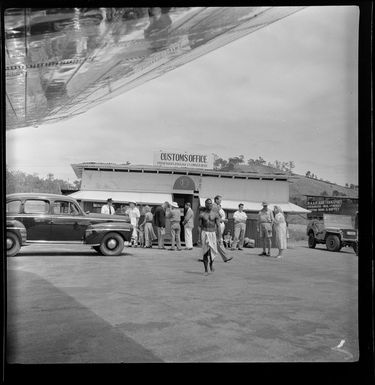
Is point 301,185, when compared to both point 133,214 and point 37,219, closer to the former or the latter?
point 133,214

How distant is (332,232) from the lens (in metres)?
2.95

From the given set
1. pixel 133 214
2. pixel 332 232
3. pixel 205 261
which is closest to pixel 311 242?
pixel 332 232

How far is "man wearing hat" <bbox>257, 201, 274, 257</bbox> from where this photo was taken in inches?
119

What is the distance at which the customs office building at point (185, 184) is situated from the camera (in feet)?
9.91

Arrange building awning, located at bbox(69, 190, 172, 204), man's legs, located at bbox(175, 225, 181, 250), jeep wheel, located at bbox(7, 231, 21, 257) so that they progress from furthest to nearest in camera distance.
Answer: man's legs, located at bbox(175, 225, 181, 250), building awning, located at bbox(69, 190, 172, 204), jeep wheel, located at bbox(7, 231, 21, 257)

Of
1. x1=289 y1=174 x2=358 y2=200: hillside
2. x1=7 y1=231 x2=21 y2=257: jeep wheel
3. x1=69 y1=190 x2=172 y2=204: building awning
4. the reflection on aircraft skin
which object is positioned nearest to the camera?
the reflection on aircraft skin

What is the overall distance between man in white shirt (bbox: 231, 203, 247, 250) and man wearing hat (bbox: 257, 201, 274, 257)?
0.15 meters

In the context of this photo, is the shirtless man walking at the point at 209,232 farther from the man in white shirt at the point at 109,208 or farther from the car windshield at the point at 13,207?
the car windshield at the point at 13,207

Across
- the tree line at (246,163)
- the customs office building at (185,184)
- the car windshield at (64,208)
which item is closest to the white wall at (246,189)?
Result: the customs office building at (185,184)

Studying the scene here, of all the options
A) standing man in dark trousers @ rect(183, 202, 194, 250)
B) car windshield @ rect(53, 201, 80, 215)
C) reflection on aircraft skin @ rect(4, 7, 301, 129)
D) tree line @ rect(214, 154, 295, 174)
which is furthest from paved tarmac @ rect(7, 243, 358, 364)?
reflection on aircraft skin @ rect(4, 7, 301, 129)

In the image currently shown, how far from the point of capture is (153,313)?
3027 millimetres

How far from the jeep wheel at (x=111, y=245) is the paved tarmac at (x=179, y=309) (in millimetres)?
82

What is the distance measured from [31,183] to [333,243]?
7.37 feet

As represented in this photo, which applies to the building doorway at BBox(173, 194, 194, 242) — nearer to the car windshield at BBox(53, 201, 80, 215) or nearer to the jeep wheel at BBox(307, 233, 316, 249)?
the car windshield at BBox(53, 201, 80, 215)
